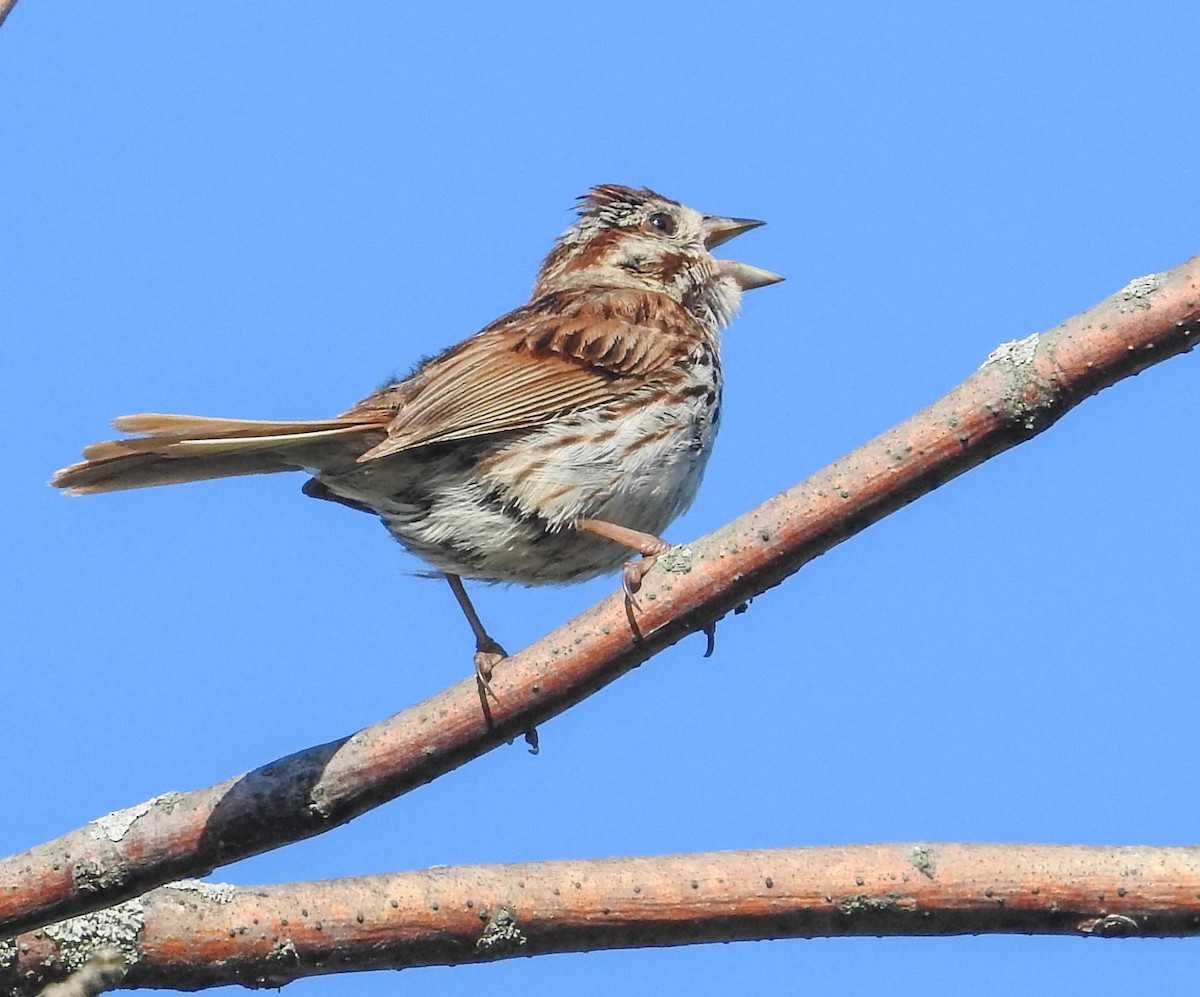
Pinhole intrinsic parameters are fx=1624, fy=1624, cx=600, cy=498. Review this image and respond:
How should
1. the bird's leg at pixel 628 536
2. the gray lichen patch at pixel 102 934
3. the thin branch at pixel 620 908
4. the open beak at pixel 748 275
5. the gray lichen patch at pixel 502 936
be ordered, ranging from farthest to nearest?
the open beak at pixel 748 275
the bird's leg at pixel 628 536
the gray lichen patch at pixel 102 934
the gray lichen patch at pixel 502 936
the thin branch at pixel 620 908

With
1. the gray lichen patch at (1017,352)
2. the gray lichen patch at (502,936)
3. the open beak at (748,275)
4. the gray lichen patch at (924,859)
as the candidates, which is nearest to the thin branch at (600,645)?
the gray lichen patch at (1017,352)

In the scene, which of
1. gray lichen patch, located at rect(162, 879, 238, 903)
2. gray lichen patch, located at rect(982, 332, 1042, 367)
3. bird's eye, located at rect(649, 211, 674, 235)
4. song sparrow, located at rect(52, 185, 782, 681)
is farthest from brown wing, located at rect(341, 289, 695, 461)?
gray lichen patch, located at rect(982, 332, 1042, 367)

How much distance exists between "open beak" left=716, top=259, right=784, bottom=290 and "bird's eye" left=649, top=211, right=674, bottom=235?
299 millimetres

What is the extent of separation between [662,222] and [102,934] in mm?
3568

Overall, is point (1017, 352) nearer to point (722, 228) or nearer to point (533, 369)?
point (533, 369)

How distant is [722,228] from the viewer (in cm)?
616

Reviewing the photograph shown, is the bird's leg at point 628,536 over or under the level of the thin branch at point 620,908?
over

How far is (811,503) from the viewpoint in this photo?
3254mm

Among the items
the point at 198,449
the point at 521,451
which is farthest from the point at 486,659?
the point at 198,449

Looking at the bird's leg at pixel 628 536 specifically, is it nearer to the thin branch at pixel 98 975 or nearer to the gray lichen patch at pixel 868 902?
the gray lichen patch at pixel 868 902

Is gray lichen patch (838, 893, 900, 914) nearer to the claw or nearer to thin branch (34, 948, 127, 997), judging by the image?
the claw

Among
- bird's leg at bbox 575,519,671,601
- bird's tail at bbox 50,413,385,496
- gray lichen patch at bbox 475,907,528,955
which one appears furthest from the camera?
bird's leg at bbox 575,519,671,601

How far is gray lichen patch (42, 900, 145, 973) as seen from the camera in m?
3.51

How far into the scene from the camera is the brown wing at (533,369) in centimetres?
476
